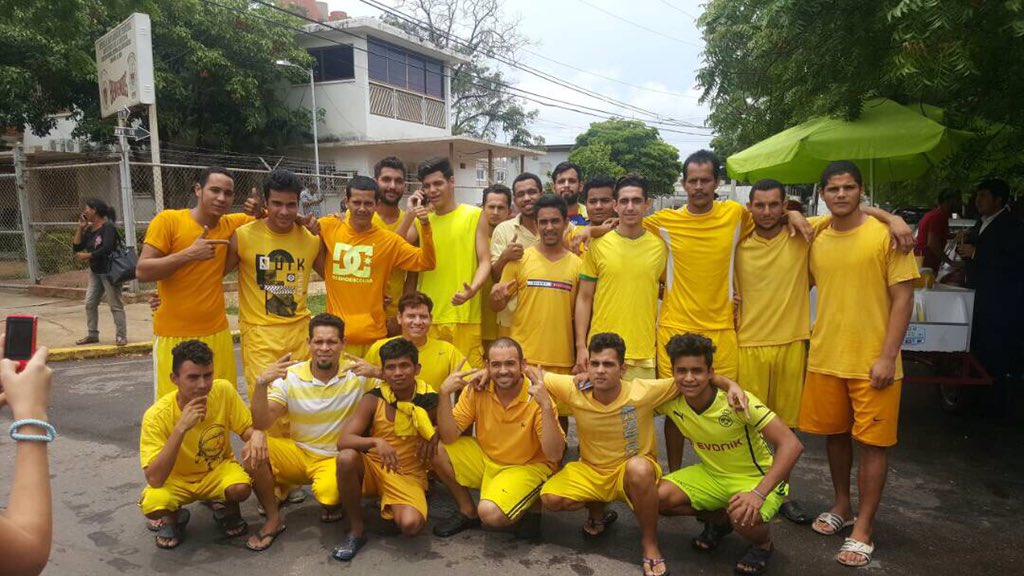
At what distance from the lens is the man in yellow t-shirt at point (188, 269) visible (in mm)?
3898

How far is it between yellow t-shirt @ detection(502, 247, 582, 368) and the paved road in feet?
3.24

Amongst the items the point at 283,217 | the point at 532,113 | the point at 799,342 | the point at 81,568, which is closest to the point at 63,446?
the point at 81,568

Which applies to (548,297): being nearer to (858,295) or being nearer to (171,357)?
(858,295)

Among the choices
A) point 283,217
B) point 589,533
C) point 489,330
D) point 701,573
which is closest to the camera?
point 701,573

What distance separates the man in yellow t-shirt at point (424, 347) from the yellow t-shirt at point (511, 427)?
306mm

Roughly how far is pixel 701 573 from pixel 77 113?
60.6ft

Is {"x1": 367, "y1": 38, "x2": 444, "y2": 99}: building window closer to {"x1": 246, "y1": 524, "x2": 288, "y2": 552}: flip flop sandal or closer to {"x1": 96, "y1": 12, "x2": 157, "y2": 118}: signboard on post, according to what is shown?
{"x1": 96, "y1": 12, "x2": 157, "y2": 118}: signboard on post

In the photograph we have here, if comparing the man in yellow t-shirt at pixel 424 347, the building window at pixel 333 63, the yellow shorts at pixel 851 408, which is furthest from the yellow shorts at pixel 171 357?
the building window at pixel 333 63

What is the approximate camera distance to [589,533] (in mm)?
3613

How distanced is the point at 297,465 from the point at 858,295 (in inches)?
124

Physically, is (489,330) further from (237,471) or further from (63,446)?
(63,446)

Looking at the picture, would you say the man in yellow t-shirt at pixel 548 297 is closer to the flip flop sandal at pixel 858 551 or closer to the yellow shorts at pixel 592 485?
the yellow shorts at pixel 592 485

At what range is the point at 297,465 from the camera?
12.3ft

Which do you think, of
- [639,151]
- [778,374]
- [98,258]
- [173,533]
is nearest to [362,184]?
[173,533]
